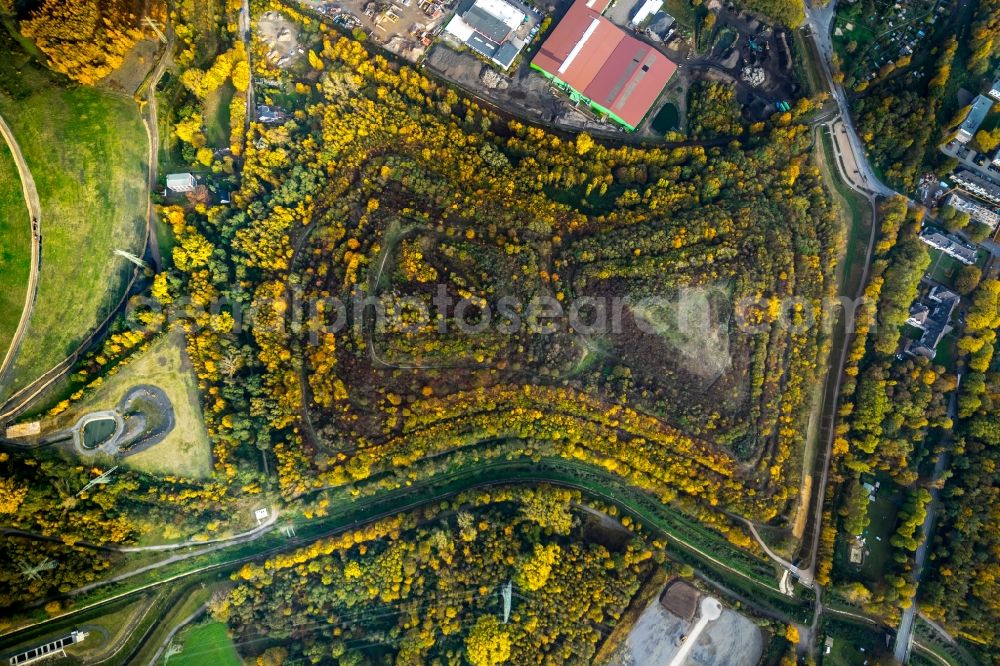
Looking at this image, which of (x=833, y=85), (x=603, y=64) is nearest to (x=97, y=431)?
(x=603, y=64)

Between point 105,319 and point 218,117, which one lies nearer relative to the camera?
point 105,319

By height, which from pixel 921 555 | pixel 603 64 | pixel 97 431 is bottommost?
pixel 921 555

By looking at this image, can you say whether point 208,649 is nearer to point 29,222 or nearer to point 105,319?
point 105,319

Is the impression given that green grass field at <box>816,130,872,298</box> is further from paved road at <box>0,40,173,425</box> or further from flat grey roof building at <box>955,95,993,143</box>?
paved road at <box>0,40,173,425</box>

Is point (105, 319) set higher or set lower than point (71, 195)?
lower

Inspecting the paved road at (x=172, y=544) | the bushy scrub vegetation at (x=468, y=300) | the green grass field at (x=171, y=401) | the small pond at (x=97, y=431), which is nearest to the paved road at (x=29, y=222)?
the green grass field at (x=171, y=401)

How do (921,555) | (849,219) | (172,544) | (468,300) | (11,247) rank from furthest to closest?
(849,219)
(921,555)
(468,300)
(172,544)
(11,247)

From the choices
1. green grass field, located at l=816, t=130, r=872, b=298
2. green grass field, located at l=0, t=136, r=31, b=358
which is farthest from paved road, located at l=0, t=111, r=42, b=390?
green grass field, located at l=816, t=130, r=872, b=298
